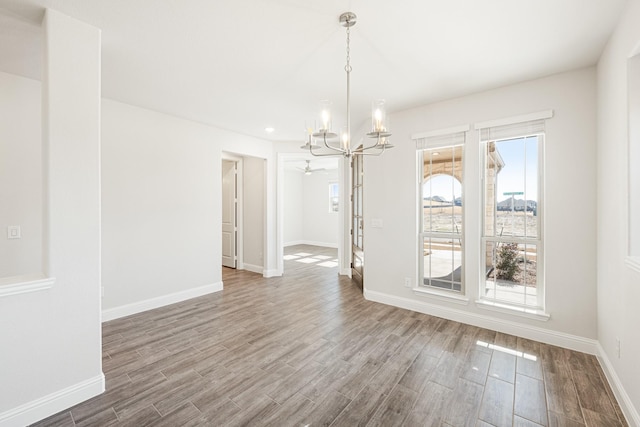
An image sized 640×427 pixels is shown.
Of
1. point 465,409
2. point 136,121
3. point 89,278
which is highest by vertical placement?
point 136,121

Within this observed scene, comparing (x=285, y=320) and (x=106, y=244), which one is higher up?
(x=106, y=244)

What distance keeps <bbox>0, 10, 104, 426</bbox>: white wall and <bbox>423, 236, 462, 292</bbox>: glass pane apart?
140 inches

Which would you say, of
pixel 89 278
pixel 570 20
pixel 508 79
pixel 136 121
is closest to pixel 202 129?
pixel 136 121

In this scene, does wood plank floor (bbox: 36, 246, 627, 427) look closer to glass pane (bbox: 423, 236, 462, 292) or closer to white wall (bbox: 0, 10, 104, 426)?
white wall (bbox: 0, 10, 104, 426)

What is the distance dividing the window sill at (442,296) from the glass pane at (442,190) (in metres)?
0.80

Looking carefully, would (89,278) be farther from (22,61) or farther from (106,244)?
(22,61)

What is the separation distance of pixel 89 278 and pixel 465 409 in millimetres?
2861

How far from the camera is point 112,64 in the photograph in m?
2.63

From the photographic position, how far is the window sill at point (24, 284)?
1747 mm

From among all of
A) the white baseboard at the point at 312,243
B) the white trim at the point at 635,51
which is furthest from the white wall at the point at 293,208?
the white trim at the point at 635,51

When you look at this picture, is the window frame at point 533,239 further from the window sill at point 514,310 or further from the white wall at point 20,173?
the white wall at point 20,173

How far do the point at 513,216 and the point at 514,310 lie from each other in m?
1.03

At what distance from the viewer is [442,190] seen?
144 inches

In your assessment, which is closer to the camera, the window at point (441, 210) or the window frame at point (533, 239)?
the window frame at point (533, 239)
